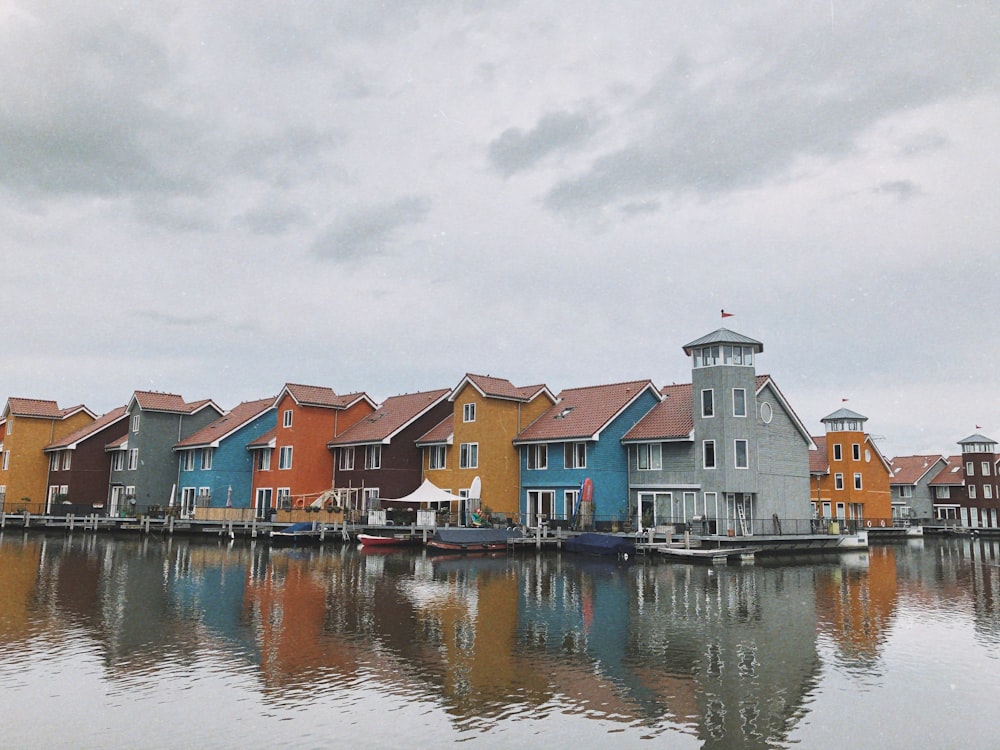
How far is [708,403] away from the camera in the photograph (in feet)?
146

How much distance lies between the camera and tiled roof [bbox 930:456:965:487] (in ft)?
290

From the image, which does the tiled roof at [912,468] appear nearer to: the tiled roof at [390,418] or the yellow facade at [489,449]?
the yellow facade at [489,449]

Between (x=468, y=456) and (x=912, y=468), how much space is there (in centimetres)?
6522

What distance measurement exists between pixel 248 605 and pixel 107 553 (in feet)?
73.4

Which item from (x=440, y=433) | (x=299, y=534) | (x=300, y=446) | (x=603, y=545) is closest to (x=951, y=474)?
(x=440, y=433)

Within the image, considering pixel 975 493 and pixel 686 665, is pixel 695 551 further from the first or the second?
pixel 975 493

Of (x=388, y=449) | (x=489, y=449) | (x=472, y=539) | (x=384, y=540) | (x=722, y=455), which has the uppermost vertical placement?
(x=388, y=449)

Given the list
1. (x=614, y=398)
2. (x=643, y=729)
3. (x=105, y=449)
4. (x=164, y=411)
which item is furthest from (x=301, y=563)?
(x=105, y=449)

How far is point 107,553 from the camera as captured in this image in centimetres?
4134

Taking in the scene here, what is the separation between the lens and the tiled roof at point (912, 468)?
3543 inches

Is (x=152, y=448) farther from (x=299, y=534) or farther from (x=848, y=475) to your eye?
(x=848, y=475)

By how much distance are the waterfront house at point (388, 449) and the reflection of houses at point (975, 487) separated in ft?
204

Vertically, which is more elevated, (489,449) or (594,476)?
(489,449)

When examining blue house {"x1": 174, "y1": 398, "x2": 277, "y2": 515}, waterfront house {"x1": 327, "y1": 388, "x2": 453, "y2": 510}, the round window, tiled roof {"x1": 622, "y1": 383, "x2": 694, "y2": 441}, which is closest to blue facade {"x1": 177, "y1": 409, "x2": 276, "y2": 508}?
blue house {"x1": 174, "y1": 398, "x2": 277, "y2": 515}
